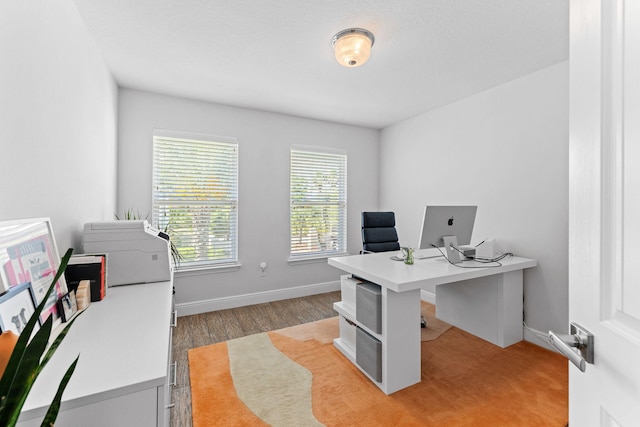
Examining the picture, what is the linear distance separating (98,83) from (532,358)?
4.22 metres

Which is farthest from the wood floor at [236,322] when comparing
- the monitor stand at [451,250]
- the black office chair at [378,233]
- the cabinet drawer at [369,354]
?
the monitor stand at [451,250]

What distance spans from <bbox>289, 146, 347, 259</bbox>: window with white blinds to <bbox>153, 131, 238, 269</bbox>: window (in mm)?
841

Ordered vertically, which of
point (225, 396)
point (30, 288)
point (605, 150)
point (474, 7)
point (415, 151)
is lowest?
point (225, 396)

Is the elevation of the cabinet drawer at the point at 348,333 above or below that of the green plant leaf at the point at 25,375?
below

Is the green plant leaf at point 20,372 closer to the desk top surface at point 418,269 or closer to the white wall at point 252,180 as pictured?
the desk top surface at point 418,269

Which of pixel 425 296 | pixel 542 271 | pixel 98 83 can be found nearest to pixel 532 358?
pixel 542 271

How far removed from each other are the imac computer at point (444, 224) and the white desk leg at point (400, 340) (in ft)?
1.94

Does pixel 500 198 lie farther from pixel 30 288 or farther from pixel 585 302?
pixel 30 288

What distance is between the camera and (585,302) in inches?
24.9

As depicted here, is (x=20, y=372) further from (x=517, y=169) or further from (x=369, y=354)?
(x=517, y=169)

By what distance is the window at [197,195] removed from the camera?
3.16 meters

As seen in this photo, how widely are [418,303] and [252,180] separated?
2.50 metres

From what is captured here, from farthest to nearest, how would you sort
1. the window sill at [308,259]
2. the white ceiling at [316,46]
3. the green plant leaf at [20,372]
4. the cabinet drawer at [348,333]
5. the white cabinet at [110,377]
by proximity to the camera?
the window sill at [308,259] < the cabinet drawer at [348,333] < the white ceiling at [316,46] < the white cabinet at [110,377] < the green plant leaf at [20,372]

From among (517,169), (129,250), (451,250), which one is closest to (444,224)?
(451,250)
